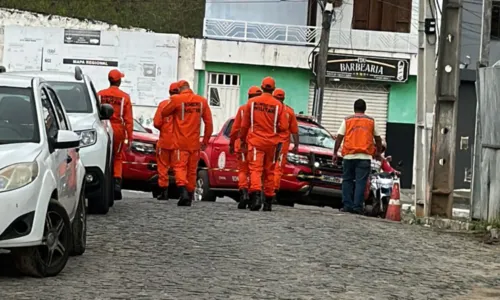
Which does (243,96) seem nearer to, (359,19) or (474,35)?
(359,19)

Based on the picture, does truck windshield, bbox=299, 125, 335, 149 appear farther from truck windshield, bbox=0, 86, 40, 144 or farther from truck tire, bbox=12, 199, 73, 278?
truck tire, bbox=12, 199, 73, 278

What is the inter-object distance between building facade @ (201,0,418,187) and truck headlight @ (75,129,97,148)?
22524 millimetres

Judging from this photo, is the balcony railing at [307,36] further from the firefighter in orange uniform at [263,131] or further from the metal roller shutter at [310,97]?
the firefighter in orange uniform at [263,131]

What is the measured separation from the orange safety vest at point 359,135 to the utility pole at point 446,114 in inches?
38.0

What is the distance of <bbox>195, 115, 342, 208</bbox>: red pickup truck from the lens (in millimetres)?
17062

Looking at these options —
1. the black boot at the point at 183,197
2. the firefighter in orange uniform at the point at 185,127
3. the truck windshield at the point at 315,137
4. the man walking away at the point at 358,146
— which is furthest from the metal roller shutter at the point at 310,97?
the black boot at the point at 183,197

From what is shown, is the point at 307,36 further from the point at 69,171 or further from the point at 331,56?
the point at 69,171

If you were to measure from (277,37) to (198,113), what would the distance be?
68.3 ft

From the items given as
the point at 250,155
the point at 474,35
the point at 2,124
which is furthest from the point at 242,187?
the point at 474,35

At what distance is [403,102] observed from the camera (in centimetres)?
3603

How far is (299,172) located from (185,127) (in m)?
2.96

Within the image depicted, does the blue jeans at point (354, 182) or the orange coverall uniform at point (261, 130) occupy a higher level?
the orange coverall uniform at point (261, 130)

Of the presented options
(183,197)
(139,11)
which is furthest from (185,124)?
(139,11)

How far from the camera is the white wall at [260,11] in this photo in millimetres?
35969
